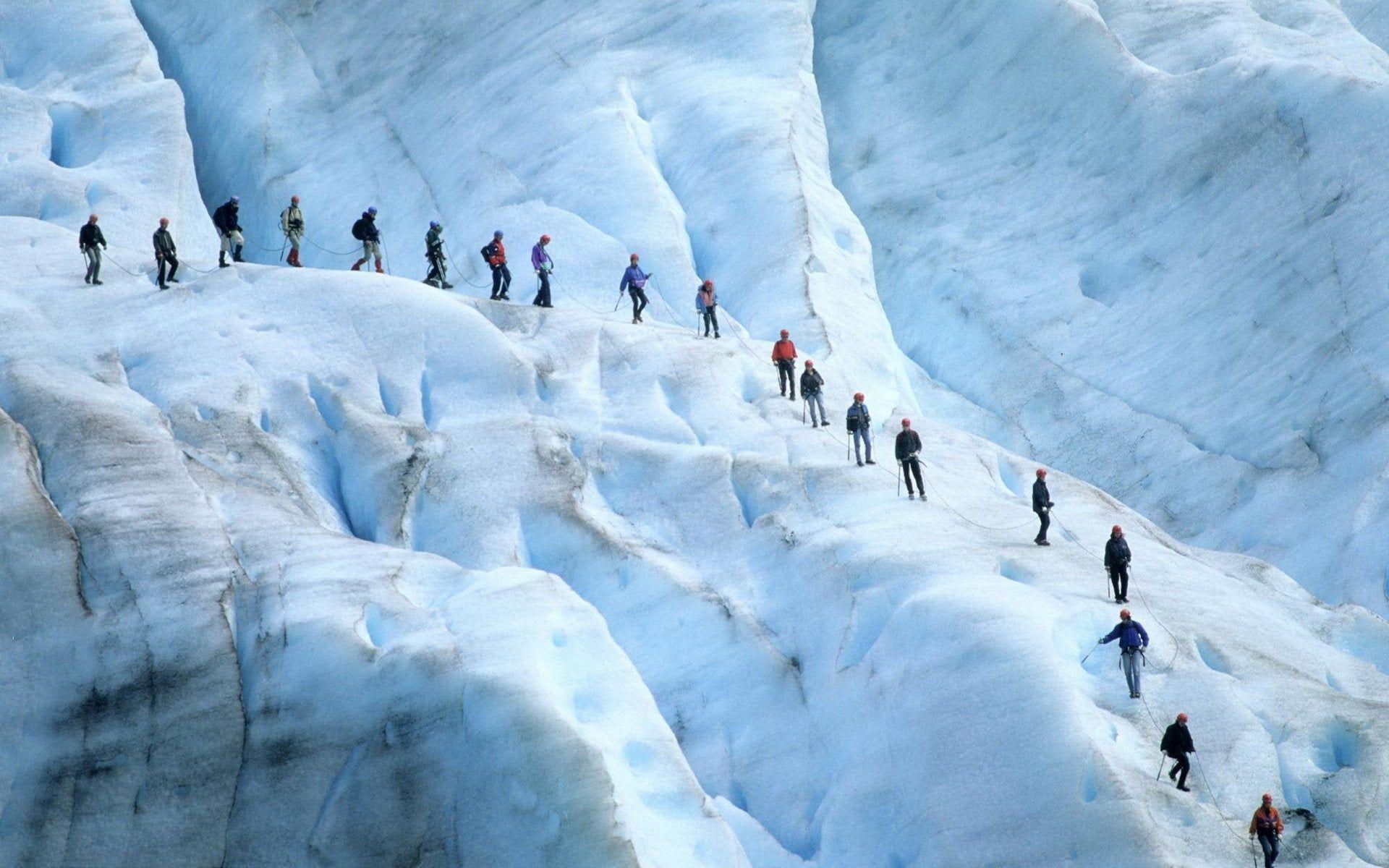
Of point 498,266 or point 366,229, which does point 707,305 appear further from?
point 366,229

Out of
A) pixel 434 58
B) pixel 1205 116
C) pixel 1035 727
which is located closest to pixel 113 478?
pixel 1035 727

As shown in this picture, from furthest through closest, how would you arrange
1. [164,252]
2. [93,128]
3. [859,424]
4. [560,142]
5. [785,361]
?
[560,142] → [93,128] → [785,361] → [164,252] → [859,424]

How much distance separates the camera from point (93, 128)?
126 ft

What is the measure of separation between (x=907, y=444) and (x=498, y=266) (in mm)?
11183

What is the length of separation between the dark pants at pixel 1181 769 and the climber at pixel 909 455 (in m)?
7.74

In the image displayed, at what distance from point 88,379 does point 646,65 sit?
21124 mm

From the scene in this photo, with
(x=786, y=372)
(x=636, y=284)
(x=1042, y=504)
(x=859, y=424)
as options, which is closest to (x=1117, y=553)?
(x=1042, y=504)

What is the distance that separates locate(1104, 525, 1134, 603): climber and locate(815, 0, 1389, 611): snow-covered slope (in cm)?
953

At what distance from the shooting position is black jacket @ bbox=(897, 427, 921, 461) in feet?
89.6

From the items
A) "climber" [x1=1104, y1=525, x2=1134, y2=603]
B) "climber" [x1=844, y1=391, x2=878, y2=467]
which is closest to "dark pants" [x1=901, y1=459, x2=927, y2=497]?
"climber" [x1=844, y1=391, x2=878, y2=467]

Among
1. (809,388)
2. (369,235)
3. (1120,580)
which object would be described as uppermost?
(369,235)

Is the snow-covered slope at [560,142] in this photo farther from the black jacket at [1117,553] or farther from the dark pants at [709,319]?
the black jacket at [1117,553]

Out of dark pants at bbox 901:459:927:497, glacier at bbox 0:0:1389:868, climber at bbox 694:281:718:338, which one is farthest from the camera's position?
climber at bbox 694:281:718:338

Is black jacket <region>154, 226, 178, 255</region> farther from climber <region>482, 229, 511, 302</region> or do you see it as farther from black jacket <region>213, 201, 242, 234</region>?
climber <region>482, 229, 511, 302</region>
